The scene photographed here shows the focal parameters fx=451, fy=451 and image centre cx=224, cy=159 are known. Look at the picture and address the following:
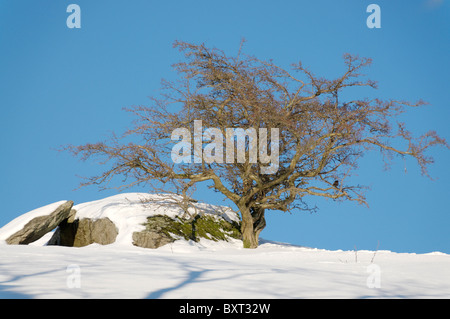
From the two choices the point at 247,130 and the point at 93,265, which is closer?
the point at 93,265

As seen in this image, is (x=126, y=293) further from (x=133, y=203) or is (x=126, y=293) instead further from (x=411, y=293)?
(x=133, y=203)

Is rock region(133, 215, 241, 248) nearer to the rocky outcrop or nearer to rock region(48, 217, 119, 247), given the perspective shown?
the rocky outcrop

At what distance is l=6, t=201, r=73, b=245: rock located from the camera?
1340 centimetres

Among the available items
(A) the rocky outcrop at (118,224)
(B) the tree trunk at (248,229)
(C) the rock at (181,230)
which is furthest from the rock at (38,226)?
(B) the tree trunk at (248,229)

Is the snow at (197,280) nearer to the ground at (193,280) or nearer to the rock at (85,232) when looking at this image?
the ground at (193,280)

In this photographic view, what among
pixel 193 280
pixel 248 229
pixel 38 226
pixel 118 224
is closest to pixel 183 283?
pixel 193 280

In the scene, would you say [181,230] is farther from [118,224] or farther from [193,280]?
[193,280]

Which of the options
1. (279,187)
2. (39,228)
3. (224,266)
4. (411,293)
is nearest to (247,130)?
(279,187)

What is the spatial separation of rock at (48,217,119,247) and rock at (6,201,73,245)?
0.57 meters

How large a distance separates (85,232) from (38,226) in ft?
4.69

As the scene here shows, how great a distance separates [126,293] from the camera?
368cm

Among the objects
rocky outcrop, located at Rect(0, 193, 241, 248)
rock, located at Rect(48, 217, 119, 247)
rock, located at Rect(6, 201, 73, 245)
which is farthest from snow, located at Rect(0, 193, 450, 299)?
rock, located at Rect(6, 201, 73, 245)

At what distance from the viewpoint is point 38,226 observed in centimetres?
1382

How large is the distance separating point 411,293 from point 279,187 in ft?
35.0
